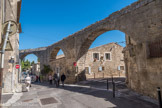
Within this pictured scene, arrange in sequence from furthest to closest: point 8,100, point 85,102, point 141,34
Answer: point 141,34
point 8,100
point 85,102

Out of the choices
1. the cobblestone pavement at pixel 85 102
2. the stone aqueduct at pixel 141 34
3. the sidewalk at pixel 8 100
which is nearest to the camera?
the cobblestone pavement at pixel 85 102

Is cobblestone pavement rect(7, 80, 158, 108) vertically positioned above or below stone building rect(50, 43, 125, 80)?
below

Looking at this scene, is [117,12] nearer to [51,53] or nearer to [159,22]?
[159,22]

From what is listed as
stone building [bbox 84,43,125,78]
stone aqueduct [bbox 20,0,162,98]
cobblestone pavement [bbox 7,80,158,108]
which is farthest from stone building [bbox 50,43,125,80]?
cobblestone pavement [bbox 7,80,158,108]

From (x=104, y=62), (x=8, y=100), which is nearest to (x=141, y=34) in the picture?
(x=8, y=100)

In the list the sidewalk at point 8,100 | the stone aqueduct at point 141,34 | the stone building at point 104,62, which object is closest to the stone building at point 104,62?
the stone building at point 104,62

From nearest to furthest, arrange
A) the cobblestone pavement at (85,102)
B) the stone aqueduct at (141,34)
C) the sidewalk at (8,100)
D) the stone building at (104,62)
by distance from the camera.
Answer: the cobblestone pavement at (85,102)
the sidewalk at (8,100)
the stone aqueduct at (141,34)
the stone building at (104,62)

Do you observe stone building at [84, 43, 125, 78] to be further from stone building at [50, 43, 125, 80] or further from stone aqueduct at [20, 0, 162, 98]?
stone aqueduct at [20, 0, 162, 98]

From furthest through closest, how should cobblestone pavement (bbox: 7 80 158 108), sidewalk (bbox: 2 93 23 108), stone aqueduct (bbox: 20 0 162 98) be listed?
stone aqueduct (bbox: 20 0 162 98) → sidewalk (bbox: 2 93 23 108) → cobblestone pavement (bbox: 7 80 158 108)

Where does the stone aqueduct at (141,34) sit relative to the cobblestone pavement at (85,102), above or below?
above

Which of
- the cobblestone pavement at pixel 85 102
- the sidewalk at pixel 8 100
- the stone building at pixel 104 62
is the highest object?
the stone building at pixel 104 62

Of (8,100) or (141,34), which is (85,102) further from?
(141,34)

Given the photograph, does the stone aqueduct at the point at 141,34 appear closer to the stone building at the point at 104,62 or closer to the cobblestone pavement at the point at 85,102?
the cobblestone pavement at the point at 85,102

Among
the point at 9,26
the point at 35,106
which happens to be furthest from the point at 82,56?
the point at 9,26
